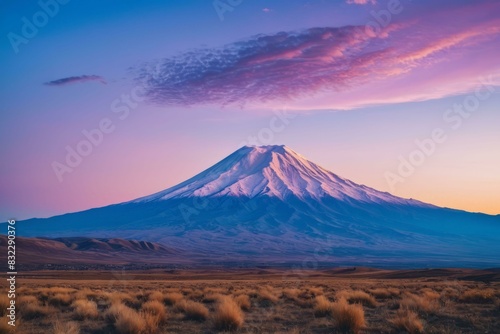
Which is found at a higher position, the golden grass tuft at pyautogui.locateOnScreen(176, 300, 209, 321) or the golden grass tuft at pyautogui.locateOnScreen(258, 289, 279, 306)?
the golden grass tuft at pyautogui.locateOnScreen(176, 300, 209, 321)

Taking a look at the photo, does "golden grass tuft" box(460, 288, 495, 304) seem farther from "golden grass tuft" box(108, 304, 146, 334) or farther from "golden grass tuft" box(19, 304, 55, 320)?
"golden grass tuft" box(19, 304, 55, 320)

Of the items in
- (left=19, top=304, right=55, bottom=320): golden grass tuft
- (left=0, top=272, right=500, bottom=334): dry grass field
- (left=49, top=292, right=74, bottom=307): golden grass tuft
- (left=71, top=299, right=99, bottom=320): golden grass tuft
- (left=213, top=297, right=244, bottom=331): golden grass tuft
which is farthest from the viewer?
(left=49, top=292, right=74, bottom=307): golden grass tuft

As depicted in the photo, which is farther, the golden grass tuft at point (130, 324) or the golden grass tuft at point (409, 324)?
the golden grass tuft at point (409, 324)

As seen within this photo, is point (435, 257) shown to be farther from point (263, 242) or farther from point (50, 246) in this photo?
point (50, 246)

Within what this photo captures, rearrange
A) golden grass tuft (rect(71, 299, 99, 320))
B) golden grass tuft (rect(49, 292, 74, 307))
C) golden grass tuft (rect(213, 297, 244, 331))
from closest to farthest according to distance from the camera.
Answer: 1. golden grass tuft (rect(213, 297, 244, 331))
2. golden grass tuft (rect(71, 299, 99, 320))
3. golden grass tuft (rect(49, 292, 74, 307))

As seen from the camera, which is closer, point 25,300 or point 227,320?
point 227,320

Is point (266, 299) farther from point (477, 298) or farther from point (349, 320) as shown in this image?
point (477, 298)

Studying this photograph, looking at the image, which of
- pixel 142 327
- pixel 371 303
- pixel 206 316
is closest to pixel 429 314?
pixel 371 303

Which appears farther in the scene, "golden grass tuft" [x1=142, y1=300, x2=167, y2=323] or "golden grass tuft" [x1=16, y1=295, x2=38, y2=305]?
"golden grass tuft" [x1=16, y1=295, x2=38, y2=305]

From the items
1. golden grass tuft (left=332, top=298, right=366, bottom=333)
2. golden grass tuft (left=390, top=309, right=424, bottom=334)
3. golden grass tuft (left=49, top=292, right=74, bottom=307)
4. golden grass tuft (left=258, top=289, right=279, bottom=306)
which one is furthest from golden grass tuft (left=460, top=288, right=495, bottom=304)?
golden grass tuft (left=49, top=292, right=74, bottom=307)

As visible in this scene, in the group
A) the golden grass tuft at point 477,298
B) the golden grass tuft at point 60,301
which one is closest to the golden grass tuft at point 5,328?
the golden grass tuft at point 60,301

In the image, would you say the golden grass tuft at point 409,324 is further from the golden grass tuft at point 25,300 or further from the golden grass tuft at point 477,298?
the golden grass tuft at point 25,300

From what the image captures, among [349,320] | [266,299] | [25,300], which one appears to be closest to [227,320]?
[349,320]

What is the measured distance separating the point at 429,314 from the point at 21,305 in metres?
11.6
